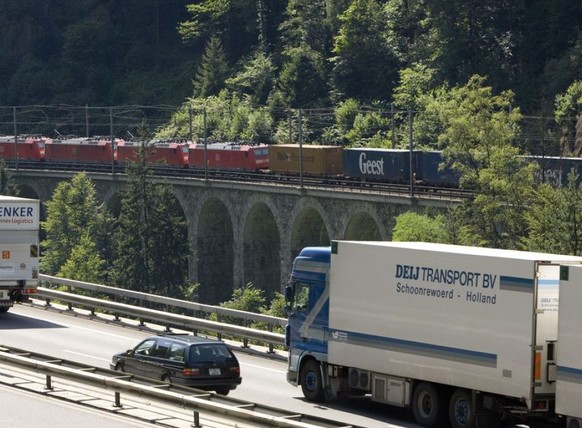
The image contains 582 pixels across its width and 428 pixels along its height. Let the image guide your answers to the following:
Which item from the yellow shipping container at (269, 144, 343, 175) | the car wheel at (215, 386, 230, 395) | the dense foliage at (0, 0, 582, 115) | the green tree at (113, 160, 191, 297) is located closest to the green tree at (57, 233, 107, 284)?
the green tree at (113, 160, 191, 297)

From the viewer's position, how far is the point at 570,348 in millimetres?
24234

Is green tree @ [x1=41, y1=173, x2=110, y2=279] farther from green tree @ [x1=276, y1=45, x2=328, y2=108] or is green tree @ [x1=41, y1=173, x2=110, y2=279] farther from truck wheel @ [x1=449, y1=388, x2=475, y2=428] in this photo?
truck wheel @ [x1=449, y1=388, x2=475, y2=428]

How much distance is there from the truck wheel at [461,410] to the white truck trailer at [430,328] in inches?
0.9

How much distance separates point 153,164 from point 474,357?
80442 mm

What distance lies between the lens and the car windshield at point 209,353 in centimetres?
2975

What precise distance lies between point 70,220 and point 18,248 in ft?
212

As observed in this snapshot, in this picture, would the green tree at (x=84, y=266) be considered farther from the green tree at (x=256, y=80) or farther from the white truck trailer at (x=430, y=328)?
the white truck trailer at (x=430, y=328)

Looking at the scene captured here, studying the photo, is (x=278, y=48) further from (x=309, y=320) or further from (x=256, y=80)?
(x=309, y=320)

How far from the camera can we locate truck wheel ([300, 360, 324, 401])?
30.6m

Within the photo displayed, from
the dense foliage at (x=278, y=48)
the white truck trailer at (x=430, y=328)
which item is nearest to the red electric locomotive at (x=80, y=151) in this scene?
the dense foliage at (x=278, y=48)

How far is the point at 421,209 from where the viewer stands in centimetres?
7750

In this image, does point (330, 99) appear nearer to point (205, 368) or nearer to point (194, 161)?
point (194, 161)

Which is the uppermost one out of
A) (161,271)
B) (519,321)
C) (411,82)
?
(411,82)

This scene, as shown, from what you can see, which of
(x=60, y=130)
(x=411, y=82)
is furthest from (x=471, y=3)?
(x=60, y=130)
